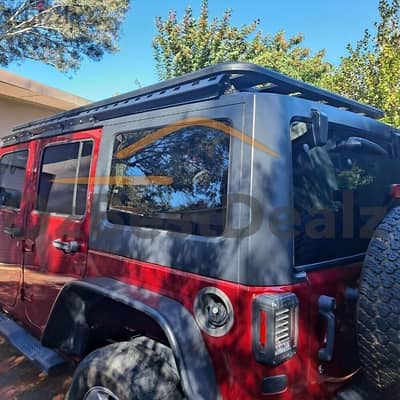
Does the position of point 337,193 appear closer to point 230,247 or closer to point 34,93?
point 230,247

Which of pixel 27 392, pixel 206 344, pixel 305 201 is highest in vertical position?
pixel 305 201

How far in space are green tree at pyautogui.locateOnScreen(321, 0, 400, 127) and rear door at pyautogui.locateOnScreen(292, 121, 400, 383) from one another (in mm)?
5043

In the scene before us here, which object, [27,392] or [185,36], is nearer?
[27,392]

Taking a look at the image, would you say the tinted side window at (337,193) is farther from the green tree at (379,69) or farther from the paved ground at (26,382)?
the green tree at (379,69)

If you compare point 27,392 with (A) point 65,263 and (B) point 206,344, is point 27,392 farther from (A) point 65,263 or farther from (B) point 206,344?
(B) point 206,344

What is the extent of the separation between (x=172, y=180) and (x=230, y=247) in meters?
0.58

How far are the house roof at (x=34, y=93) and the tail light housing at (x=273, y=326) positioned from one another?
924 cm

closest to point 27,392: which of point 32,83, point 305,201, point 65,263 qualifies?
point 65,263

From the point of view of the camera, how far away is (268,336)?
156 centimetres

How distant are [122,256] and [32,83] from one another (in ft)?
29.3

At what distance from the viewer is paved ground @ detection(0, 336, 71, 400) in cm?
302

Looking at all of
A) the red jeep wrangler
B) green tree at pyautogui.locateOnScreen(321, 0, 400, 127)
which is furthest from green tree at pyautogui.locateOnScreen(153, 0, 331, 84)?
the red jeep wrangler

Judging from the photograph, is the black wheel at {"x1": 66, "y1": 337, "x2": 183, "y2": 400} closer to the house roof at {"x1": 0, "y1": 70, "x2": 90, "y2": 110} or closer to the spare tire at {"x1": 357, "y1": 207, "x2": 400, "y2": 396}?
the spare tire at {"x1": 357, "y1": 207, "x2": 400, "y2": 396}

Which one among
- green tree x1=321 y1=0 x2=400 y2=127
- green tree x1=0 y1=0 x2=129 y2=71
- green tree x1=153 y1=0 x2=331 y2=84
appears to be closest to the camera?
green tree x1=321 y1=0 x2=400 y2=127
